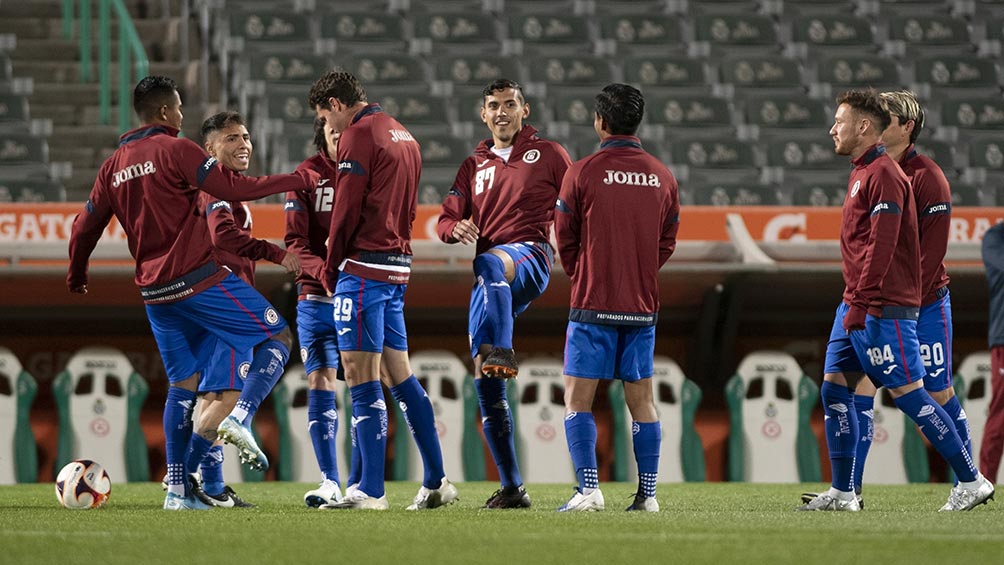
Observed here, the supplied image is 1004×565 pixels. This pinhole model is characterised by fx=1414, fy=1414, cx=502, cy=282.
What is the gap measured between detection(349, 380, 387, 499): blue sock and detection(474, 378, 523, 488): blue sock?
51cm

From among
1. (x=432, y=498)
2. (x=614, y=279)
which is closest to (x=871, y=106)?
(x=614, y=279)

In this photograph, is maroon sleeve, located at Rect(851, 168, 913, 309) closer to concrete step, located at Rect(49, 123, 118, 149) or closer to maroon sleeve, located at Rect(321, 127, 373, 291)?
maroon sleeve, located at Rect(321, 127, 373, 291)

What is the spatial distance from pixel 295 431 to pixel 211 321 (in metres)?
3.18

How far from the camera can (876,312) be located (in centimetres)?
616

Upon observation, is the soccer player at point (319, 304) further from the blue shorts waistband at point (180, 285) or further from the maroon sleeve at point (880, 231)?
the maroon sleeve at point (880, 231)

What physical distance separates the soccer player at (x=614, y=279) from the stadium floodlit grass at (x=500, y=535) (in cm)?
34

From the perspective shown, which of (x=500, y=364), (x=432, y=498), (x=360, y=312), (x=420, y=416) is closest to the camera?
(x=500, y=364)

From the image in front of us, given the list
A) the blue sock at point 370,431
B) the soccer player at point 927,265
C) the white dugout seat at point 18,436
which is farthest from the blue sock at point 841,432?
the white dugout seat at point 18,436

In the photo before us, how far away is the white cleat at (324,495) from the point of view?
263 inches

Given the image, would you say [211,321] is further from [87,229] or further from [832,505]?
[832,505]

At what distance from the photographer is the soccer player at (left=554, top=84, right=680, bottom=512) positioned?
6.09 metres

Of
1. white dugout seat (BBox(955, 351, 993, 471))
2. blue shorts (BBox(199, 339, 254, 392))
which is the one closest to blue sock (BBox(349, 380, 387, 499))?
blue shorts (BBox(199, 339, 254, 392))

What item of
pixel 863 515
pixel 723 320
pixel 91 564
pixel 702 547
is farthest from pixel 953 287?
pixel 91 564

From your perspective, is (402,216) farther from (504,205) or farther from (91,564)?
(91,564)
